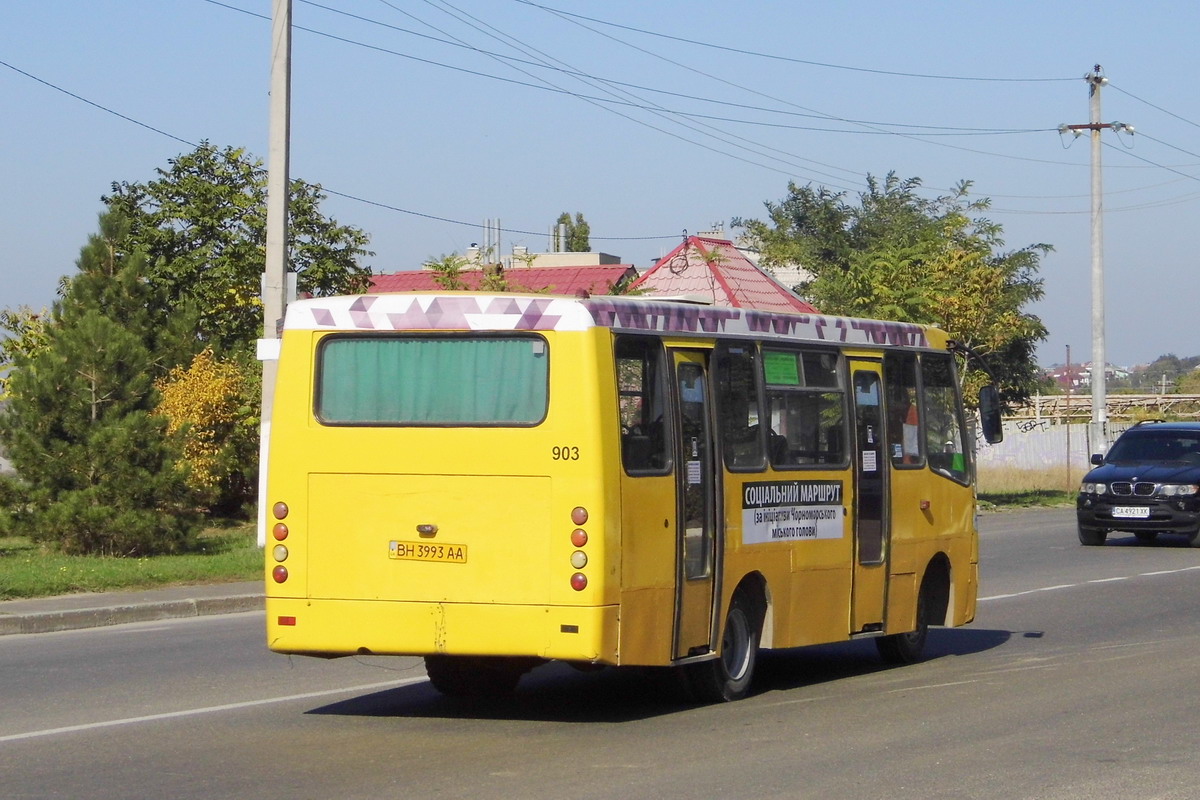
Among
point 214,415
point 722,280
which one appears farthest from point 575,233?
point 214,415

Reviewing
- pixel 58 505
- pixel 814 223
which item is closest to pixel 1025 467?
pixel 814 223

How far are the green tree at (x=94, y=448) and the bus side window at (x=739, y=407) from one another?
11722mm

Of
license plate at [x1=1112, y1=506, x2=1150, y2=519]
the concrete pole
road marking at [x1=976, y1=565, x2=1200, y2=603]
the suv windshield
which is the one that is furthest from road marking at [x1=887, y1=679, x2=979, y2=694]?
the concrete pole

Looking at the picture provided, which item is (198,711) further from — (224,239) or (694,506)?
(224,239)

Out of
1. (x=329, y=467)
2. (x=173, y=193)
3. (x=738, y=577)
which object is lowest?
(x=738, y=577)

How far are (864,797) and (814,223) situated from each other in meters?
54.3

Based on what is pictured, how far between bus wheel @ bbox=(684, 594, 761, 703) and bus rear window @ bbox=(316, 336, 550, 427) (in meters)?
2.12

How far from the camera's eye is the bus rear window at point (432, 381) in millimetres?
9281

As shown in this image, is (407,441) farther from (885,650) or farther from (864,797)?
(885,650)

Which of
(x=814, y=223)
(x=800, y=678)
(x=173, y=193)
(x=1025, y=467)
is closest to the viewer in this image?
(x=800, y=678)

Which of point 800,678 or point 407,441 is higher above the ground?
point 407,441

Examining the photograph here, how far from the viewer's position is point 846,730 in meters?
9.29

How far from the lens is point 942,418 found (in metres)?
13.1

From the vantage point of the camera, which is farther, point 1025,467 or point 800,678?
point 1025,467
